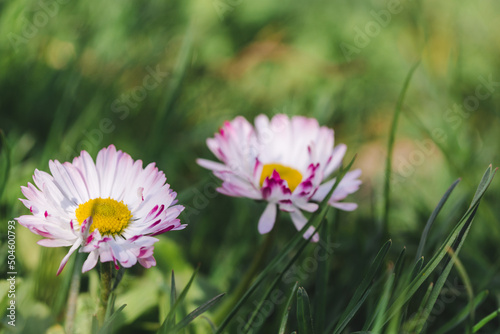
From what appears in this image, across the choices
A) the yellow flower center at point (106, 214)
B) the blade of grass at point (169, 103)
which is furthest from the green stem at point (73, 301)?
the blade of grass at point (169, 103)

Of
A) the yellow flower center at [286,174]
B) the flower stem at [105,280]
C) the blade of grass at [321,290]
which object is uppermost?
the yellow flower center at [286,174]

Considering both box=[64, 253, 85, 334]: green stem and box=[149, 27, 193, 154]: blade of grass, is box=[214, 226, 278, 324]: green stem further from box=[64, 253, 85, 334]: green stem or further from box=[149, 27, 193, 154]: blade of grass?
box=[149, 27, 193, 154]: blade of grass

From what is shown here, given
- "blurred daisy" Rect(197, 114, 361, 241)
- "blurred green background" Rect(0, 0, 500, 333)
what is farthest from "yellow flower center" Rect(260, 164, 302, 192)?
"blurred green background" Rect(0, 0, 500, 333)

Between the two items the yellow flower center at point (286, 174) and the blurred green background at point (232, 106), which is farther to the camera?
the blurred green background at point (232, 106)

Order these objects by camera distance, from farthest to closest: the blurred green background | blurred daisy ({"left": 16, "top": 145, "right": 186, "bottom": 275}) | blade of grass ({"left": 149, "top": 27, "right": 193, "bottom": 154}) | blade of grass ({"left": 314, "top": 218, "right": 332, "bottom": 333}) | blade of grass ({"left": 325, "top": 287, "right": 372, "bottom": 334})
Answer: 1. blade of grass ({"left": 149, "top": 27, "right": 193, "bottom": 154})
2. the blurred green background
3. blade of grass ({"left": 314, "top": 218, "right": 332, "bottom": 333})
4. blade of grass ({"left": 325, "top": 287, "right": 372, "bottom": 334})
5. blurred daisy ({"left": 16, "top": 145, "right": 186, "bottom": 275})

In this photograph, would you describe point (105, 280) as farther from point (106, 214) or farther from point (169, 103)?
point (169, 103)

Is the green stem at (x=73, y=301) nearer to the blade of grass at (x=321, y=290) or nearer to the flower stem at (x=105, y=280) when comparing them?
the flower stem at (x=105, y=280)

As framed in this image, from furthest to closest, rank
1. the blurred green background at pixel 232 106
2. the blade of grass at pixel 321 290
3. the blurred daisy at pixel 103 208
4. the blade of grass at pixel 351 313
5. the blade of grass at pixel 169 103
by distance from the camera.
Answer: the blade of grass at pixel 169 103 → the blurred green background at pixel 232 106 → the blade of grass at pixel 321 290 → the blade of grass at pixel 351 313 → the blurred daisy at pixel 103 208

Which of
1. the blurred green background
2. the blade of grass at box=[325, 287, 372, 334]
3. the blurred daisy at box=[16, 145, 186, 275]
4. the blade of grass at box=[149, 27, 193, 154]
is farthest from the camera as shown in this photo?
the blade of grass at box=[149, 27, 193, 154]
